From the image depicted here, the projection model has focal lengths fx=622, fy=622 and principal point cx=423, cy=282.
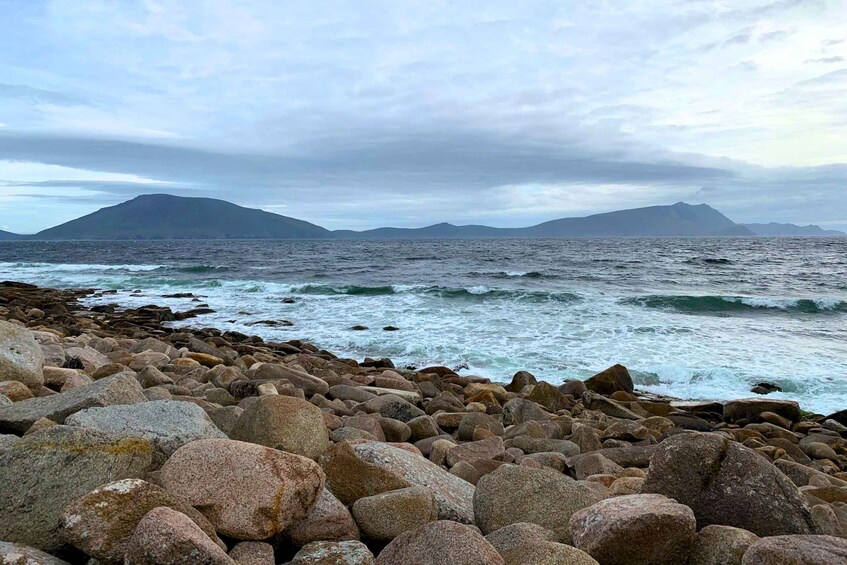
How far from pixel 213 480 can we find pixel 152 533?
57cm

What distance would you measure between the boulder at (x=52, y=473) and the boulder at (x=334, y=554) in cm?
81

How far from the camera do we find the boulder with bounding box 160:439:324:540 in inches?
97.0

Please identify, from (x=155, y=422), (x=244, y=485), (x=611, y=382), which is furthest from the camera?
(x=611, y=382)

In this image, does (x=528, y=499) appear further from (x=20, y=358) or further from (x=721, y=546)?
(x=20, y=358)

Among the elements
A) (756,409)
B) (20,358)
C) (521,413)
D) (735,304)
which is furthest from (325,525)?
(735,304)

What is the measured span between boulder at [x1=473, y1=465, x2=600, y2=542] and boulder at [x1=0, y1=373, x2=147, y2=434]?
226 centimetres

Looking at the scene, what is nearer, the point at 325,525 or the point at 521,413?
the point at 325,525

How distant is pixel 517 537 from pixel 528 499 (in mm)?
551

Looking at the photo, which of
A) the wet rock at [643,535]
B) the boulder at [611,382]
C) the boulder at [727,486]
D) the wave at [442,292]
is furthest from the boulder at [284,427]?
the wave at [442,292]

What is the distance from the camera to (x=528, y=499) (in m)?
3.05

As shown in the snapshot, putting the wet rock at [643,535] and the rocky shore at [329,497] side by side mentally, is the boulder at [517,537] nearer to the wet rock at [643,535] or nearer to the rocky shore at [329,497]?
the rocky shore at [329,497]

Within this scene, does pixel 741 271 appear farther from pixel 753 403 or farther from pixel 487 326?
pixel 753 403

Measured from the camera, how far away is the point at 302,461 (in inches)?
106

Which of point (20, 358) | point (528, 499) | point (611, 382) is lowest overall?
point (611, 382)
